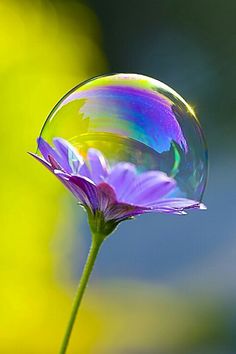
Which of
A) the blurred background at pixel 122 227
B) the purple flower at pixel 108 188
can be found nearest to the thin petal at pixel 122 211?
the purple flower at pixel 108 188

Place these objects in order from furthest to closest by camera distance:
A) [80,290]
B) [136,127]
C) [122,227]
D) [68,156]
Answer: [122,227] < [136,127] < [68,156] < [80,290]

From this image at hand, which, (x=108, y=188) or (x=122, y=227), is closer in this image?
(x=108, y=188)

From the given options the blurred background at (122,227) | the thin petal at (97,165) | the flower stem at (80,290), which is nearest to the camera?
the flower stem at (80,290)

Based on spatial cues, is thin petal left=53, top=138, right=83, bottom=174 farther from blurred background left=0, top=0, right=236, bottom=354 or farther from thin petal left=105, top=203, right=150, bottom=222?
blurred background left=0, top=0, right=236, bottom=354

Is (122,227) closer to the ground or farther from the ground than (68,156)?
closer to the ground

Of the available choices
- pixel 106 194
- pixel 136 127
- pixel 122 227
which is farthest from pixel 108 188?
pixel 122 227

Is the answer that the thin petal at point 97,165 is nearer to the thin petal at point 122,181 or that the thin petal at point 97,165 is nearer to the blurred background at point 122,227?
the thin petal at point 122,181

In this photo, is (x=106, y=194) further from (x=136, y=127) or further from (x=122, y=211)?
(x=136, y=127)
